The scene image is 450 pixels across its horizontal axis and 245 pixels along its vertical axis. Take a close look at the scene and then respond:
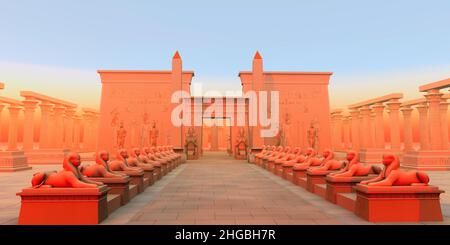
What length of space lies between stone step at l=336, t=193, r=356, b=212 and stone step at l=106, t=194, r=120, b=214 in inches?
209

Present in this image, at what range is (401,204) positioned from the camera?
6.17 meters

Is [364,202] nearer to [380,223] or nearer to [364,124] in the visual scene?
[380,223]

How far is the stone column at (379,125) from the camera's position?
90.5 ft

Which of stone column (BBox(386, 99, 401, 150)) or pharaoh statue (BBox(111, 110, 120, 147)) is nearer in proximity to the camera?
stone column (BBox(386, 99, 401, 150))

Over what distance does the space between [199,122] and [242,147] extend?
5.09 metres

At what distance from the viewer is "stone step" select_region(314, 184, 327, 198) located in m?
8.85

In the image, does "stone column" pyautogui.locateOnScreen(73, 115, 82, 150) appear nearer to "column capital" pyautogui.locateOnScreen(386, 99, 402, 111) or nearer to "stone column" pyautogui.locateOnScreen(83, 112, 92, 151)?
"stone column" pyautogui.locateOnScreen(83, 112, 92, 151)

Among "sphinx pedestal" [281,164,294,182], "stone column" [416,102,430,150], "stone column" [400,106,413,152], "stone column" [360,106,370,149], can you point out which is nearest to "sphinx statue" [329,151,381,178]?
"sphinx pedestal" [281,164,294,182]

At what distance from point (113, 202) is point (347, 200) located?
5.34 m

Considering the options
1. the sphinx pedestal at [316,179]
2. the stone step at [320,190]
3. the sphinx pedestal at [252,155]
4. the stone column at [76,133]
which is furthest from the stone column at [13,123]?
the stone step at [320,190]

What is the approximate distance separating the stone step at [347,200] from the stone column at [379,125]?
22575mm

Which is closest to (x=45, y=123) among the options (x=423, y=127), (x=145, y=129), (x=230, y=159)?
(x=145, y=129)

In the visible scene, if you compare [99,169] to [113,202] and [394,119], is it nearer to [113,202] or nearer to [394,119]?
[113,202]

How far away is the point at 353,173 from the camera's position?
26.8 feet
